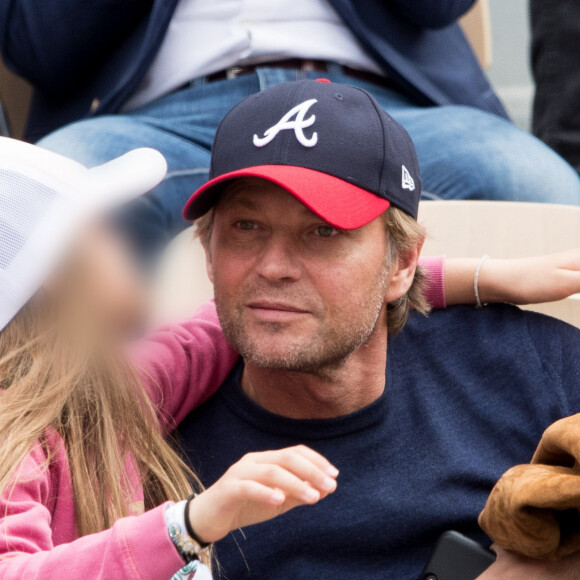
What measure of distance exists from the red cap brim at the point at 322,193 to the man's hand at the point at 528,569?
463 mm

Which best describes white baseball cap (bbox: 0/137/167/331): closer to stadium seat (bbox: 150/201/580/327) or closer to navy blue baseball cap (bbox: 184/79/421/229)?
navy blue baseball cap (bbox: 184/79/421/229)

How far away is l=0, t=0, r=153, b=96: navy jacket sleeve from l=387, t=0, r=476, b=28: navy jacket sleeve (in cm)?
52

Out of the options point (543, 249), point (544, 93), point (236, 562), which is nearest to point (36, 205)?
point (236, 562)

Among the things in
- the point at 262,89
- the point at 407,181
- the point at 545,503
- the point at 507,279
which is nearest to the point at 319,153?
the point at 407,181

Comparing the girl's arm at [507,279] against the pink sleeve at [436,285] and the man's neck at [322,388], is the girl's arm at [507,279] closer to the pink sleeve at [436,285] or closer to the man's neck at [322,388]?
the pink sleeve at [436,285]

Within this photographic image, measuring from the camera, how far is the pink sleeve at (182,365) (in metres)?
1.46

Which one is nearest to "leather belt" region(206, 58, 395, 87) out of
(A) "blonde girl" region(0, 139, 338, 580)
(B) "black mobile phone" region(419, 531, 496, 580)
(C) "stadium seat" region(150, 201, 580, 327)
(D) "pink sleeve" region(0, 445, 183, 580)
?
(C) "stadium seat" region(150, 201, 580, 327)

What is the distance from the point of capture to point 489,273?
1.64 m

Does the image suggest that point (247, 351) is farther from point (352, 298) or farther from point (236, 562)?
→ point (236, 562)

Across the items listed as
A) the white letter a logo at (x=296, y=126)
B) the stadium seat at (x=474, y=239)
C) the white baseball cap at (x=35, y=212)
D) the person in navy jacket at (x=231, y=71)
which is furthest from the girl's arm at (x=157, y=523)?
the person in navy jacket at (x=231, y=71)

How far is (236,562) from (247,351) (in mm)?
295

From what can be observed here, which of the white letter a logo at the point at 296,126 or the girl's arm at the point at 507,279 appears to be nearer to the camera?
the white letter a logo at the point at 296,126

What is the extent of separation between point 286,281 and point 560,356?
21.1 inches

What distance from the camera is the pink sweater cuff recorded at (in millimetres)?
1032
